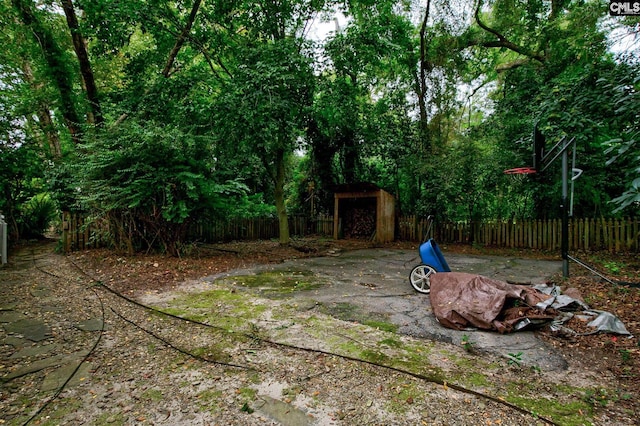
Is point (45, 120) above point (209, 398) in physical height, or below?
above

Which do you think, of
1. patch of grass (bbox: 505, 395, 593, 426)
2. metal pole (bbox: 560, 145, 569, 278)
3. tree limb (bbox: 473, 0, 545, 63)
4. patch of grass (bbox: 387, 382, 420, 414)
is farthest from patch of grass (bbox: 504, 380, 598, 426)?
tree limb (bbox: 473, 0, 545, 63)

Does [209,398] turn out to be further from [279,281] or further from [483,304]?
[279,281]

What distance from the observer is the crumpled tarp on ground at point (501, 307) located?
114 inches

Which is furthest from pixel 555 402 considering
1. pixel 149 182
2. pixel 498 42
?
pixel 498 42

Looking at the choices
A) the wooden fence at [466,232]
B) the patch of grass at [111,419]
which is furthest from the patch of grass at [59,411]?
the wooden fence at [466,232]

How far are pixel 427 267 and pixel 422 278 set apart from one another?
17 centimetres

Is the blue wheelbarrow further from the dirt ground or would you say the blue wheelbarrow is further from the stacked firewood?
the stacked firewood

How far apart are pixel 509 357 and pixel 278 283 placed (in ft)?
10.7

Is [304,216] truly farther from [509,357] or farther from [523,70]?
[509,357]

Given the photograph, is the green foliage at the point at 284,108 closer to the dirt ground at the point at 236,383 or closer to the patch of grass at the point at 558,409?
the dirt ground at the point at 236,383

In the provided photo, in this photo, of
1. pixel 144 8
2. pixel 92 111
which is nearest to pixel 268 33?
pixel 144 8

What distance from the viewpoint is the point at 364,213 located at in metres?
12.0

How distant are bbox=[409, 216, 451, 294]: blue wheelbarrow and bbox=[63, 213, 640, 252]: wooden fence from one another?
5647mm

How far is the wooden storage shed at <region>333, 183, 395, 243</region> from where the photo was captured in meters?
10.5
